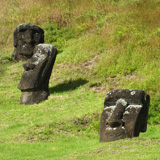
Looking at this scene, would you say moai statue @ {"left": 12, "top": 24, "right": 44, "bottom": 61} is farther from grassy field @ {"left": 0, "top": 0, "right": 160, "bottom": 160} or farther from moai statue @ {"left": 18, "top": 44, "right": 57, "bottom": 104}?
moai statue @ {"left": 18, "top": 44, "right": 57, "bottom": 104}

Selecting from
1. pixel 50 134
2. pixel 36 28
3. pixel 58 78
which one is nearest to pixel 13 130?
pixel 50 134

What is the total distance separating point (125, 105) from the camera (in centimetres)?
978

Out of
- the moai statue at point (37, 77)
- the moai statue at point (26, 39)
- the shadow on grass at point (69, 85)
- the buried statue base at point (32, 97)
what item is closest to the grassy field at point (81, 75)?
the shadow on grass at point (69, 85)

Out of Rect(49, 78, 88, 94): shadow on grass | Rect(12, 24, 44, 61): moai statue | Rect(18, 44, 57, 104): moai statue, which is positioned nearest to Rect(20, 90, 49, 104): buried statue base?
Rect(18, 44, 57, 104): moai statue

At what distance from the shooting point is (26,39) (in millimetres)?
21750

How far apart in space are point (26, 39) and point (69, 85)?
5.47 meters

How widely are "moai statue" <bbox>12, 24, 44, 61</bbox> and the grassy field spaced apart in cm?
69

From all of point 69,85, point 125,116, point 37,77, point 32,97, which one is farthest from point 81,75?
point 125,116

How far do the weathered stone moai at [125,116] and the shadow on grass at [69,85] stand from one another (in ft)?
23.1

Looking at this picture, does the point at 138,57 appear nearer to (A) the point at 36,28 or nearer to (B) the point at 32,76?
(B) the point at 32,76

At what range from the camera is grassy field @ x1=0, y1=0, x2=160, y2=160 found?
9.90m

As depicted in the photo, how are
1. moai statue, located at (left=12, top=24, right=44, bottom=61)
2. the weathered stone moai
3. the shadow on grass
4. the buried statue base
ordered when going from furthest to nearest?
1. moai statue, located at (left=12, top=24, right=44, bottom=61)
2. the shadow on grass
3. the buried statue base
4. the weathered stone moai

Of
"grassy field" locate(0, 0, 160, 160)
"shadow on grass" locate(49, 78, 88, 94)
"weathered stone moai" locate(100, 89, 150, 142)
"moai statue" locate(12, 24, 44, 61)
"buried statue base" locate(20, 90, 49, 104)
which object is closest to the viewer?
"weathered stone moai" locate(100, 89, 150, 142)

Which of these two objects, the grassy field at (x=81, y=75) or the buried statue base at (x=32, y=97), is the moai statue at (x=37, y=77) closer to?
the buried statue base at (x=32, y=97)
